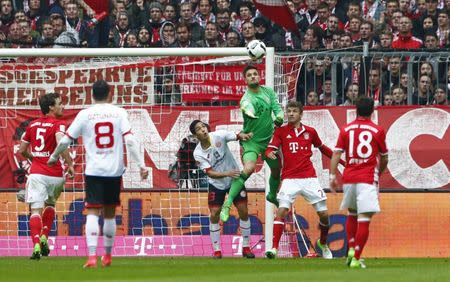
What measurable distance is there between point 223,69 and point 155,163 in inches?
75.7

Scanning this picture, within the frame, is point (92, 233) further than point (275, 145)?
No

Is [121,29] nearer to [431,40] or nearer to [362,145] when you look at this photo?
[431,40]

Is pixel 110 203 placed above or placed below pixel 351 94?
below

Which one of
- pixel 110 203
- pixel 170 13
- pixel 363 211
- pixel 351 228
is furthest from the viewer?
pixel 170 13

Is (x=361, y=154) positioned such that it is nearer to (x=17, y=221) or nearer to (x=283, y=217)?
(x=283, y=217)

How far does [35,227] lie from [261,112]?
12.0 feet

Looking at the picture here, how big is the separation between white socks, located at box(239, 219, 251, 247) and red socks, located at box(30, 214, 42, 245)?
3059 millimetres

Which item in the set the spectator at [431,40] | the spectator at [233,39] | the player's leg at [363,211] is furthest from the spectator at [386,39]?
the player's leg at [363,211]

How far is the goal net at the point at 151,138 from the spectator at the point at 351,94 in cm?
89

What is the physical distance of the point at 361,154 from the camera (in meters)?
16.0

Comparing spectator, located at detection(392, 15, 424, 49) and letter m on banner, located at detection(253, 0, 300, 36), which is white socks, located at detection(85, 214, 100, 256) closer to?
letter m on banner, located at detection(253, 0, 300, 36)

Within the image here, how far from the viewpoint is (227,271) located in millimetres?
15391

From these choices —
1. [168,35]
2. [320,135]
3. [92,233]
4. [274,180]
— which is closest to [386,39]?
[320,135]

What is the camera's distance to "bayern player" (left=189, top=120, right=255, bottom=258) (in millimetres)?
19625
